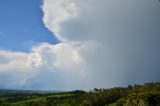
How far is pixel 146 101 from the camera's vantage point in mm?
184750

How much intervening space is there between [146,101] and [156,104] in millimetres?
6166

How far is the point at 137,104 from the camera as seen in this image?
188 m

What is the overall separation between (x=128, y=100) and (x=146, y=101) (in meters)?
16.8

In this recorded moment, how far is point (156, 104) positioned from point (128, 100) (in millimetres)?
20987

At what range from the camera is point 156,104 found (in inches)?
7239

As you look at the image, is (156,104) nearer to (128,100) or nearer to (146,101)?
A: (146,101)

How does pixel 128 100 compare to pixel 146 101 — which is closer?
pixel 146 101

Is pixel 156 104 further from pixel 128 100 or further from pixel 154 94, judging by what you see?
pixel 128 100

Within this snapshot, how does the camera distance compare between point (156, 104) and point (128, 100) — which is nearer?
point (156, 104)

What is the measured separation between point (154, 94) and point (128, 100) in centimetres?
1803

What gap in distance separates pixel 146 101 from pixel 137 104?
637cm

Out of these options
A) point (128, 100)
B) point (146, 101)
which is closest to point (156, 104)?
point (146, 101)

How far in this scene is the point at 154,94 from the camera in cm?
19025

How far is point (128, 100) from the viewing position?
199 meters
